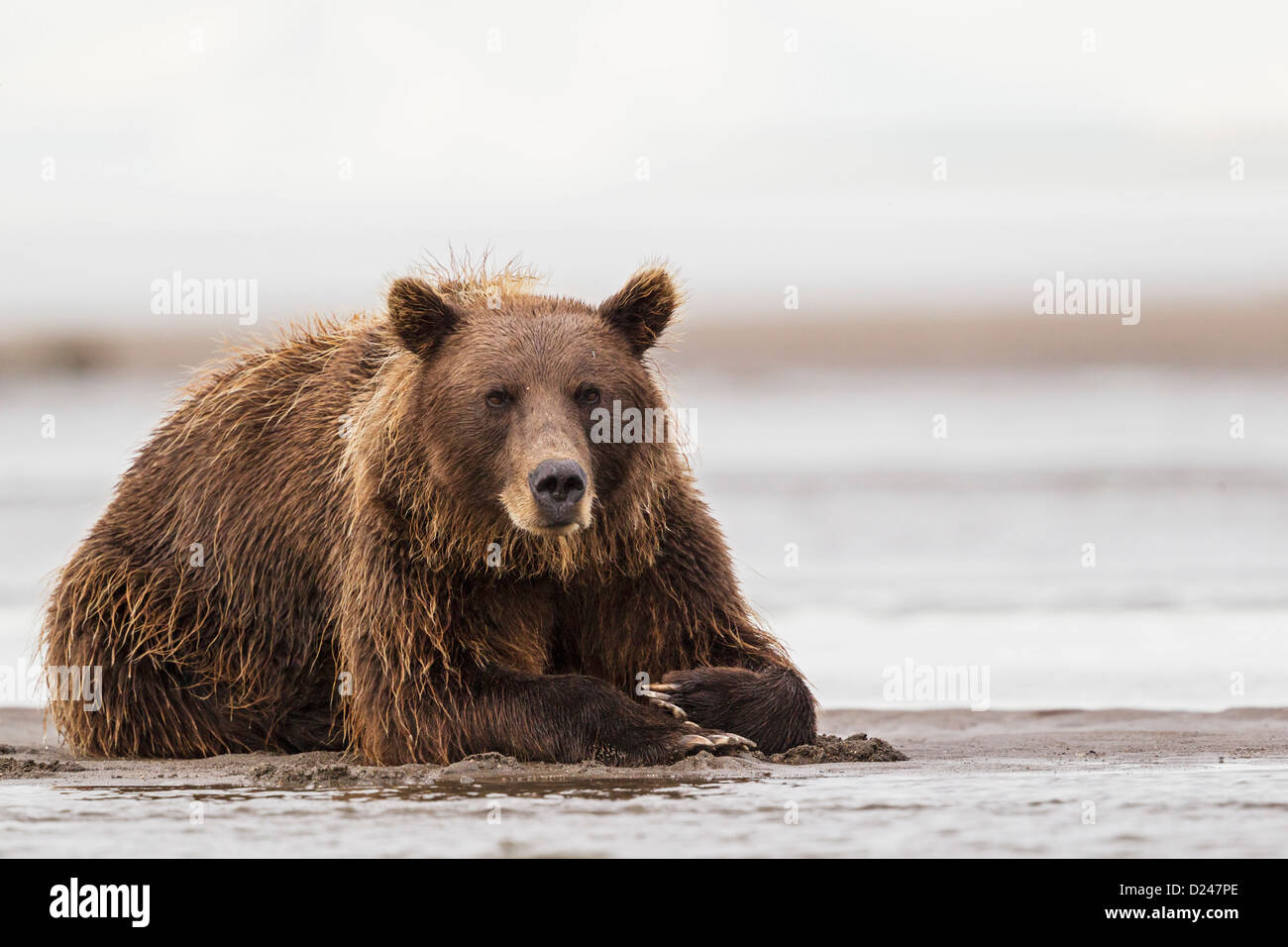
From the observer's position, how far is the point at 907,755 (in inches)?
391

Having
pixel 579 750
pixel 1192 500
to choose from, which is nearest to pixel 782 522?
pixel 1192 500

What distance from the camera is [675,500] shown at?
994 cm

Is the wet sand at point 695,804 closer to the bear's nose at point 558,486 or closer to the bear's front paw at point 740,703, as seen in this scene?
the bear's front paw at point 740,703

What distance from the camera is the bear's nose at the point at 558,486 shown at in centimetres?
884

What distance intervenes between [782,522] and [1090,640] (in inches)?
261

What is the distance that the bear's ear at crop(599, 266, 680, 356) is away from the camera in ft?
32.5

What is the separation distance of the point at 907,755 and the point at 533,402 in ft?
8.86

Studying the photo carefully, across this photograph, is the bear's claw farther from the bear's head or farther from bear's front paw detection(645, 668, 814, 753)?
the bear's head

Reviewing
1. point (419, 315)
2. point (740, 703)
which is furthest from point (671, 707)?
point (419, 315)

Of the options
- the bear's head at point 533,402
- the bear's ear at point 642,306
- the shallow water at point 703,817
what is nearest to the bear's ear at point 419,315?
the bear's head at point 533,402

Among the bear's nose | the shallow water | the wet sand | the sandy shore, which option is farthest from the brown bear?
the shallow water

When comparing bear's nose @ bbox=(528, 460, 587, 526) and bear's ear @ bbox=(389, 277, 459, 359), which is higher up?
bear's ear @ bbox=(389, 277, 459, 359)

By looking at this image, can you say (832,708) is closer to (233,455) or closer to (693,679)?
(693,679)

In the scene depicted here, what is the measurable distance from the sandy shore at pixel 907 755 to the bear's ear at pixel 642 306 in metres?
2.29
